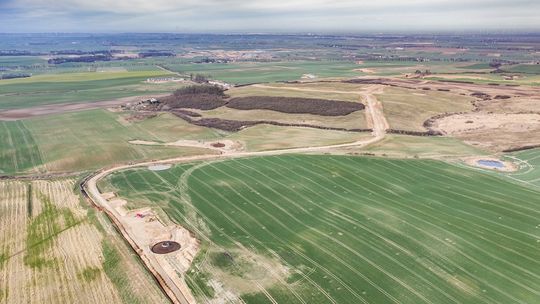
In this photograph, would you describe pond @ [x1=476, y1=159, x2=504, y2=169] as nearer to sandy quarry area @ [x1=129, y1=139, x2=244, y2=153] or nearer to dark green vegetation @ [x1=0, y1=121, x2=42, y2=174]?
sandy quarry area @ [x1=129, y1=139, x2=244, y2=153]

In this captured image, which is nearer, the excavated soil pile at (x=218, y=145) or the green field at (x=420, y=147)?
the green field at (x=420, y=147)

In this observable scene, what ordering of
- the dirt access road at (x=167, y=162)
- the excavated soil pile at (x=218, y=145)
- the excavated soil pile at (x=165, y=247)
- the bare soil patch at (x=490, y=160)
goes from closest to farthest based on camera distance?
the dirt access road at (x=167, y=162)
the excavated soil pile at (x=165, y=247)
the bare soil patch at (x=490, y=160)
the excavated soil pile at (x=218, y=145)

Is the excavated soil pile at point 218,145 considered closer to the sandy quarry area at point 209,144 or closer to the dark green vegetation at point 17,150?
the sandy quarry area at point 209,144

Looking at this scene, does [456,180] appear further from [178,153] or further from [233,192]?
[178,153]

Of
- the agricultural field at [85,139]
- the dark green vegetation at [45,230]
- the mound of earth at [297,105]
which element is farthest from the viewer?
the mound of earth at [297,105]

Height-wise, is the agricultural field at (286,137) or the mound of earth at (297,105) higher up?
the mound of earth at (297,105)

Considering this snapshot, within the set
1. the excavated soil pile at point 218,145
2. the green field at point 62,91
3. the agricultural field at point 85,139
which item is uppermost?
the excavated soil pile at point 218,145

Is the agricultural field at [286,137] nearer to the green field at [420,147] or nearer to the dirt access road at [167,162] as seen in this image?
the dirt access road at [167,162]

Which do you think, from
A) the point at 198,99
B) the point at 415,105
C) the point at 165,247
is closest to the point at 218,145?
the point at 165,247

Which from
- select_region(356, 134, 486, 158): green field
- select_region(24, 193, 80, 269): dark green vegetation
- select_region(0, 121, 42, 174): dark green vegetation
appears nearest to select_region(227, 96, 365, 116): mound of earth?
select_region(356, 134, 486, 158): green field

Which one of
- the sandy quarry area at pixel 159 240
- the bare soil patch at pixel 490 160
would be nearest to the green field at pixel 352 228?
the sandy quarry area at pixel 159 240
